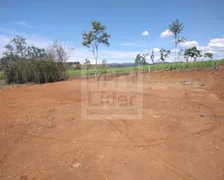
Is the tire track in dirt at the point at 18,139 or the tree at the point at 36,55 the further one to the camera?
the tree at the point at 36,55

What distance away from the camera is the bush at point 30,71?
14.0 metres

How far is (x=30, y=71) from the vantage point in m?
14.1

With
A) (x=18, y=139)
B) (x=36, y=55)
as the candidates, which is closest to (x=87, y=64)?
(x=36, y=55)

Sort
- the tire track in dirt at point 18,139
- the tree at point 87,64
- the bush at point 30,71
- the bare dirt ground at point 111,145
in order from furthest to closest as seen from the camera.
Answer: the tree at point 87,64 < the bush at point 30,71 < the tire track in dirt at point 18,139 < the bare dirt ground at point 111,145

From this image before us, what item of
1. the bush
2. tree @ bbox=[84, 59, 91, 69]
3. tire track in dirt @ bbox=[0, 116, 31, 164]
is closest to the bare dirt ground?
tire track in dirt @ bbox=[0, 116, 31, 164]

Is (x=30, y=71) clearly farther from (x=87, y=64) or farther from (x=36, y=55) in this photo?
(x=87, y=64)

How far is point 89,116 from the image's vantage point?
13.2ft

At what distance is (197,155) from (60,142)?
231 centimetres

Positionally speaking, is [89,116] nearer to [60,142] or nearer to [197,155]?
[60,142]

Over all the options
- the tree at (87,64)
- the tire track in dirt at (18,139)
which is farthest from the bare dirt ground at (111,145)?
the tree at (87,64)

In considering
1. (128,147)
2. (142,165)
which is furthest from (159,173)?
(128,147)

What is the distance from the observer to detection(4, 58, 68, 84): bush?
1398 cm

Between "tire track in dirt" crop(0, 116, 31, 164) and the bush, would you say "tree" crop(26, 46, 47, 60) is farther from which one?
"tire track in dirt" crop(0, 116, 31, 164)

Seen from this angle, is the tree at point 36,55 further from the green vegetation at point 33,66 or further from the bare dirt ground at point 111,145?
the bare dirt ground at point 111,145
